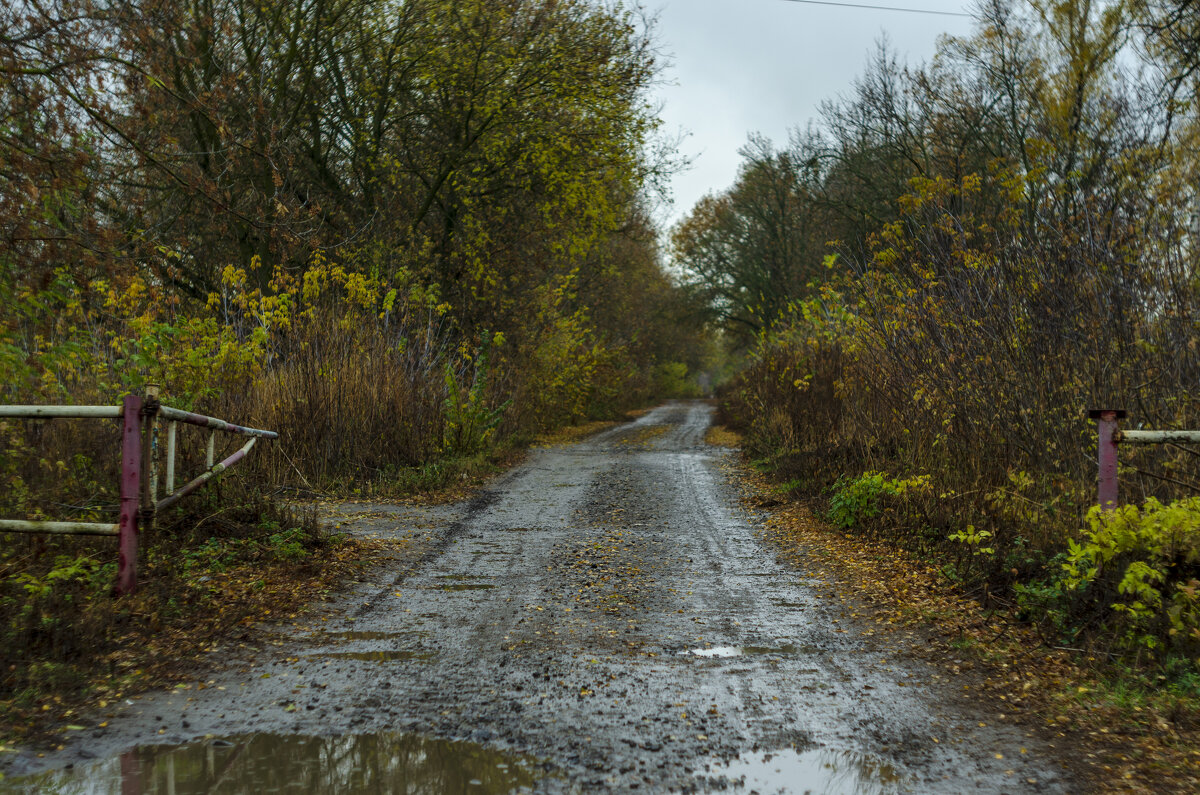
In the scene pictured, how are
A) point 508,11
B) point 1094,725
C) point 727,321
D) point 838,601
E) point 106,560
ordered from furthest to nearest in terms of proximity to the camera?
point 727,321 < point 508,11 < point 838,601 < point 106,560 < point 1094,725

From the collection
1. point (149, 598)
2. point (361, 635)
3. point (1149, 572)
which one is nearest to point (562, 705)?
point (361, 635)

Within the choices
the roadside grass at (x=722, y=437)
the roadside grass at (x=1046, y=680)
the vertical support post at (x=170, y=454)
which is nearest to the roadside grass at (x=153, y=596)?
the vertical support post at (x=170, y=454)

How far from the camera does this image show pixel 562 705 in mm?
4395

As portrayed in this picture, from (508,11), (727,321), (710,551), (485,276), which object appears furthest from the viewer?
(727,321)

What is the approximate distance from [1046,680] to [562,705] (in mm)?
2507

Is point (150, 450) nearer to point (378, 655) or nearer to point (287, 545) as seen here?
point (287, 545)

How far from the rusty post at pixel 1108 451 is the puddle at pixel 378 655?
4019 mm

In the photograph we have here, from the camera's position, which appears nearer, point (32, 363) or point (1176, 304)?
Result: point (1176, 304)

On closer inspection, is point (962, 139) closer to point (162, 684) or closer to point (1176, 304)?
point (1176, 304)

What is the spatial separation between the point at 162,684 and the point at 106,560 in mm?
2030

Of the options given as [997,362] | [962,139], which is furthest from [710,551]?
[962,139]

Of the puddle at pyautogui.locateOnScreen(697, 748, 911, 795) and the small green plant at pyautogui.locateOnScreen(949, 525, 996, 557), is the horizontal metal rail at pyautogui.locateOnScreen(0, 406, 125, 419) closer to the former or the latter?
the puddle at pyautogui.locateOnScreen(697, 748, 911, 795)

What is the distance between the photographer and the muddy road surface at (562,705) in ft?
11.8

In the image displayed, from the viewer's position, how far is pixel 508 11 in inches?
726
